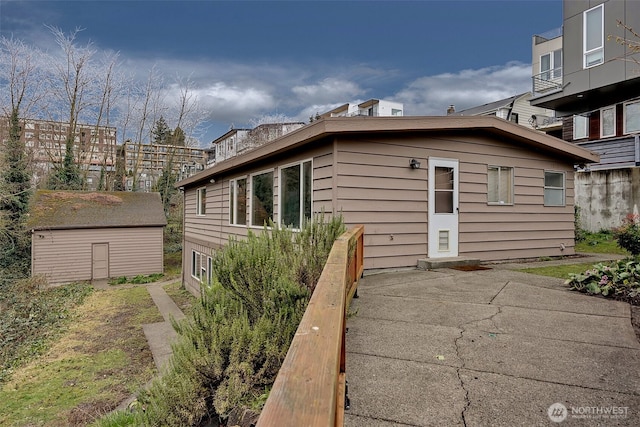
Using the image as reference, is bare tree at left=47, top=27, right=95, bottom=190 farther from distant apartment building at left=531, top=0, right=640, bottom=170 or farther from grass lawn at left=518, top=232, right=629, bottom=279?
distant apartment building at left=531, top=0, right=640, bottom=170

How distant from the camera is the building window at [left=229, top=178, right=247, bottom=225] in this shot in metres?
9.44

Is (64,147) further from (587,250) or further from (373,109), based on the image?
(587,250)

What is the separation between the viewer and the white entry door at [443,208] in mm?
6762

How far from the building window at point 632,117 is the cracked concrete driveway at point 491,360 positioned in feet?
37.1

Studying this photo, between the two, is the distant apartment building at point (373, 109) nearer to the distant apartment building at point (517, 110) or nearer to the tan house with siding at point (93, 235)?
the distant apartment building at point (517, 110)

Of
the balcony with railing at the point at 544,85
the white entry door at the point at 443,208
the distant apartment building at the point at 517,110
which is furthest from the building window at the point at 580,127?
the white entry door at the point at 443,208

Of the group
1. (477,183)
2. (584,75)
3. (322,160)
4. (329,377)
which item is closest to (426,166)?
(477,183)

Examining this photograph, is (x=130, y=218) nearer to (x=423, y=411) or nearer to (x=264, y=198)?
(x=264, y=198)

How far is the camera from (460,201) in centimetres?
705

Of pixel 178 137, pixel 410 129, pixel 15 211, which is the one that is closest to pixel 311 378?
pixel 410 129

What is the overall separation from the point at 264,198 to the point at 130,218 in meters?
13.0

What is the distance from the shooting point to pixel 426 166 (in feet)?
21.8

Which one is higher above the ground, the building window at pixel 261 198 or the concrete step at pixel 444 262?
the building window at pixel 261 198

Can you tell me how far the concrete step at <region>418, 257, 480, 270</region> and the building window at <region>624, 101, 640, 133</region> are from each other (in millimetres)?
10096
